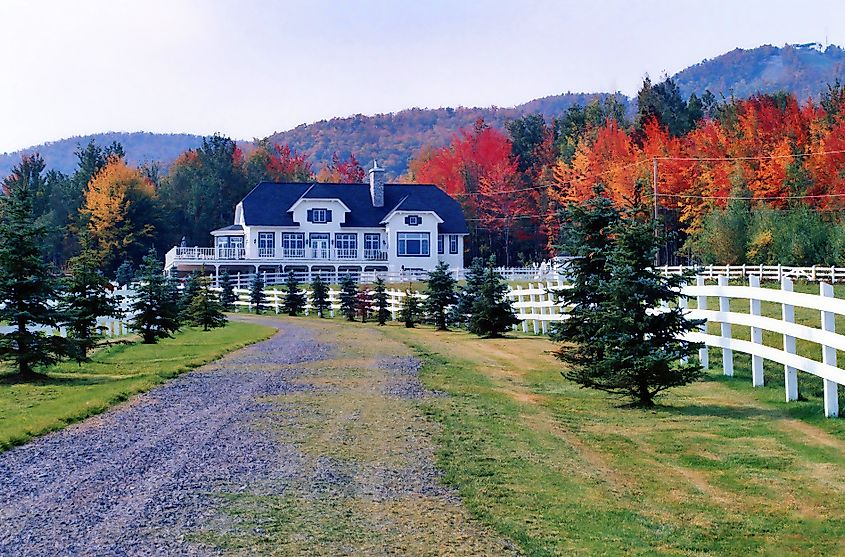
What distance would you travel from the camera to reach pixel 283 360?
1752 cm

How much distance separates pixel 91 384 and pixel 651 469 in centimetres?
873

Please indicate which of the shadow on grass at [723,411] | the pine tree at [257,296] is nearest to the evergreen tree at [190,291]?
the pine tree at [257,296]

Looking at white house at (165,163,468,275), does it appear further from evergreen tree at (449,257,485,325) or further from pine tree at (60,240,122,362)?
pine tree at (60,240,122,362)

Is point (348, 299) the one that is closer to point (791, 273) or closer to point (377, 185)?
point (791, 273)

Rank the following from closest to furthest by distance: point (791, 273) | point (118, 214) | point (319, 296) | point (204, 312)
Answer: point (204, 312)
point (791, 273)
point (319, 296)
point (118, 214)

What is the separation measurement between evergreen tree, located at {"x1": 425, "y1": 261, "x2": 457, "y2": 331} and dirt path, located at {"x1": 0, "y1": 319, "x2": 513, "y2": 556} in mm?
18243

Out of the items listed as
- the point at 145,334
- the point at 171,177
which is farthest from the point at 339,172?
the point at 145,334

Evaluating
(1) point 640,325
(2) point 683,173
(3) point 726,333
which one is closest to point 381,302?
(3) point 726,333

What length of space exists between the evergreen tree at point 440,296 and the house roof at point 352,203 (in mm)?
32883

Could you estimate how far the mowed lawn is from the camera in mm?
6548

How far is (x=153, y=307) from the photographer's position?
77.5 ft

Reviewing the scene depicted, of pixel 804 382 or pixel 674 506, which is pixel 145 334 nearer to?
pixel 804 382

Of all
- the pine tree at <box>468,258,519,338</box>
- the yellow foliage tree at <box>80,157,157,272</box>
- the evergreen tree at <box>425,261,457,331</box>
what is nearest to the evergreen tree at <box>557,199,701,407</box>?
the pine tree at <box>468,258,519,338</box>

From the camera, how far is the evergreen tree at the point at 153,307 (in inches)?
926
